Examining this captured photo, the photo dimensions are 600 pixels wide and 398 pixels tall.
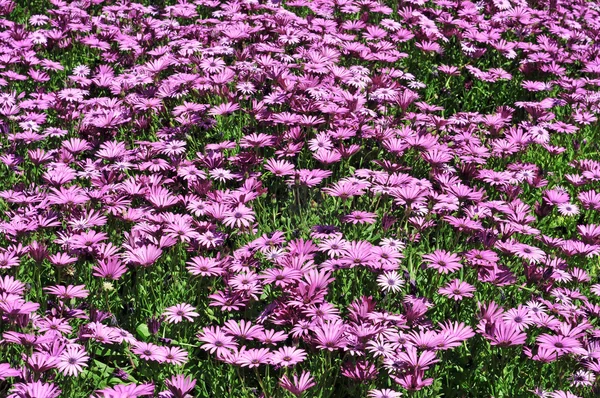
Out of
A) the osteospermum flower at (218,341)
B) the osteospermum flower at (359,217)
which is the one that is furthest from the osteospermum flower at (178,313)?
the osteospermum flower at (359,217)

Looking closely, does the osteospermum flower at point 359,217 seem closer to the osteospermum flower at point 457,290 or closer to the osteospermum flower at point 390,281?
the osteospermum flower at point 390,281

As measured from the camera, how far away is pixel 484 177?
4.45 meters

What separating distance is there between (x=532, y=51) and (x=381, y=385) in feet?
13.7

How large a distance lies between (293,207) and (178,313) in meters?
1.25

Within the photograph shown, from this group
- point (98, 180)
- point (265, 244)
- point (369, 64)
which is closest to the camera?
point (265, 244)

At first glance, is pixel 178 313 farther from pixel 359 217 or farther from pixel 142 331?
pixel 359 217

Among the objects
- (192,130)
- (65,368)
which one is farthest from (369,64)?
(65,368)

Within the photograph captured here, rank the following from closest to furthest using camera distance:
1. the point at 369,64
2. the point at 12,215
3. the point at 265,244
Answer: the point at 265,244
the point at 12,215
the point at 369,64

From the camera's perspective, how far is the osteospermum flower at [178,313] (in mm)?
3166

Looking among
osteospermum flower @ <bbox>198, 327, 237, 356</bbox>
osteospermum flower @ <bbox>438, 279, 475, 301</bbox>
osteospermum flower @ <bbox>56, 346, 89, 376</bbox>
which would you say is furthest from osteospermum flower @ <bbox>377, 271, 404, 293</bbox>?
osteospermum flower @ <bbox>56, 346, 89, 376</bbox>

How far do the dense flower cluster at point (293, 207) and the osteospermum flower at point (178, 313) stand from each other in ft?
0.04

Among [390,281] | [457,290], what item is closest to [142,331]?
[390,281]

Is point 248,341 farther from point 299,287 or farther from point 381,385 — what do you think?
point 381,385

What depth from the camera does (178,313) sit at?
3.23 metres
